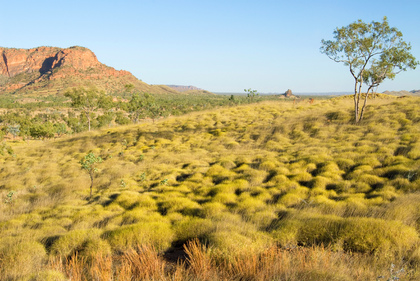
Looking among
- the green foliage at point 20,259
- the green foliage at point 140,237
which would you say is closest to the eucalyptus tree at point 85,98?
the green foliage at point 20,259

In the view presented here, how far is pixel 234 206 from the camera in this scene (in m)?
9.73

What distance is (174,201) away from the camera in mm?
10586

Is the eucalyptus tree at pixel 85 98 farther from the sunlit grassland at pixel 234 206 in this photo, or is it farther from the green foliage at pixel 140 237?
the green foliage at pixel 140 237

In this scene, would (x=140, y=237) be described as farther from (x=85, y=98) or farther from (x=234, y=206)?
(x=85, y=98)

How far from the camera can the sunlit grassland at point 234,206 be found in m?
5.15

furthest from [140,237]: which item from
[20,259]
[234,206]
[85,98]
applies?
[85,98]

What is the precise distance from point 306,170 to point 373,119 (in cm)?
1180

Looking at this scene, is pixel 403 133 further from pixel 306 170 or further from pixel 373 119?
pixel 306 170

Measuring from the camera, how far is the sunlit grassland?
5148 millimetres

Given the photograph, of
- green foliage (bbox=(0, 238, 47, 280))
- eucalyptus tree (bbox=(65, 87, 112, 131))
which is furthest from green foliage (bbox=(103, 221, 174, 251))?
eucalyptus tree (bbox=(65, 87, 112, 131))

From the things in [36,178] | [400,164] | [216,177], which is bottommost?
[36,178]

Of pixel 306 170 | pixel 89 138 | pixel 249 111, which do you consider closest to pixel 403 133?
pixel 306 170

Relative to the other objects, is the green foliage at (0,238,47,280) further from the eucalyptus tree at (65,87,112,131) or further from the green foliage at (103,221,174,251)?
the eucalyptus tree at (65,87,112,131)

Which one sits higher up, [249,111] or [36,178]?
[249,111]
